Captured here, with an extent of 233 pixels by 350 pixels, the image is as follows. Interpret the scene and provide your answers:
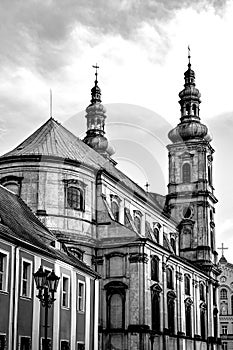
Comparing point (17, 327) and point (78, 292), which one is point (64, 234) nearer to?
point (78, 292)

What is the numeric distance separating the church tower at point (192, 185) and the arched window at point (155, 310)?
17522 millimetres

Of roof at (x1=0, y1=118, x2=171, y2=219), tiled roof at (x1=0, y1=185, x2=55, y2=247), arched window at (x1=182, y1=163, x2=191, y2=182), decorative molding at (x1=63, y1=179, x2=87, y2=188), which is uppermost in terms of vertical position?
arched window at (x1=182, y1=163, x2=191, y2=182)

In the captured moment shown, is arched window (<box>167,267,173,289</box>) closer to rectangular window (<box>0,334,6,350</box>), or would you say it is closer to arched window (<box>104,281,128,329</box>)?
arched window (<box>104,281,128,329</box>)

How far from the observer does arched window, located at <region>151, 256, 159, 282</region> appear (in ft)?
152

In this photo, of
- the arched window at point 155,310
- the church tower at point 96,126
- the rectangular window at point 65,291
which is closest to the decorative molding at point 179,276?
the arched window at point 155,310

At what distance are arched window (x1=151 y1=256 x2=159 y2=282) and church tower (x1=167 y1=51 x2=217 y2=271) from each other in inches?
670

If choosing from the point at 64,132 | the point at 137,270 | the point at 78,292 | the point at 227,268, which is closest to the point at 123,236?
the point at 137,270

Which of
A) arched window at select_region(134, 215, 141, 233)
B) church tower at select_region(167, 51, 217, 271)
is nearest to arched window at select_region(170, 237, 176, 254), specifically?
church tower at select_region(167, 51, 217, 271)

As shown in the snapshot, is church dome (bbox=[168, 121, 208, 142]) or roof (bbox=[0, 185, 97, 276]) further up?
church dome (bbox=[168, 121, 208, 142])

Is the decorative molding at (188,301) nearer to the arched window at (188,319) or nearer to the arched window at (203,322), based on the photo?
the arched window at (188,319)

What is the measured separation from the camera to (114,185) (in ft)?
164

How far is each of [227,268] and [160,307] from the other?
3816 cm

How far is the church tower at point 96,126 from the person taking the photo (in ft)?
222

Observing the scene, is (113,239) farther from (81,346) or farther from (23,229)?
(23,229)
